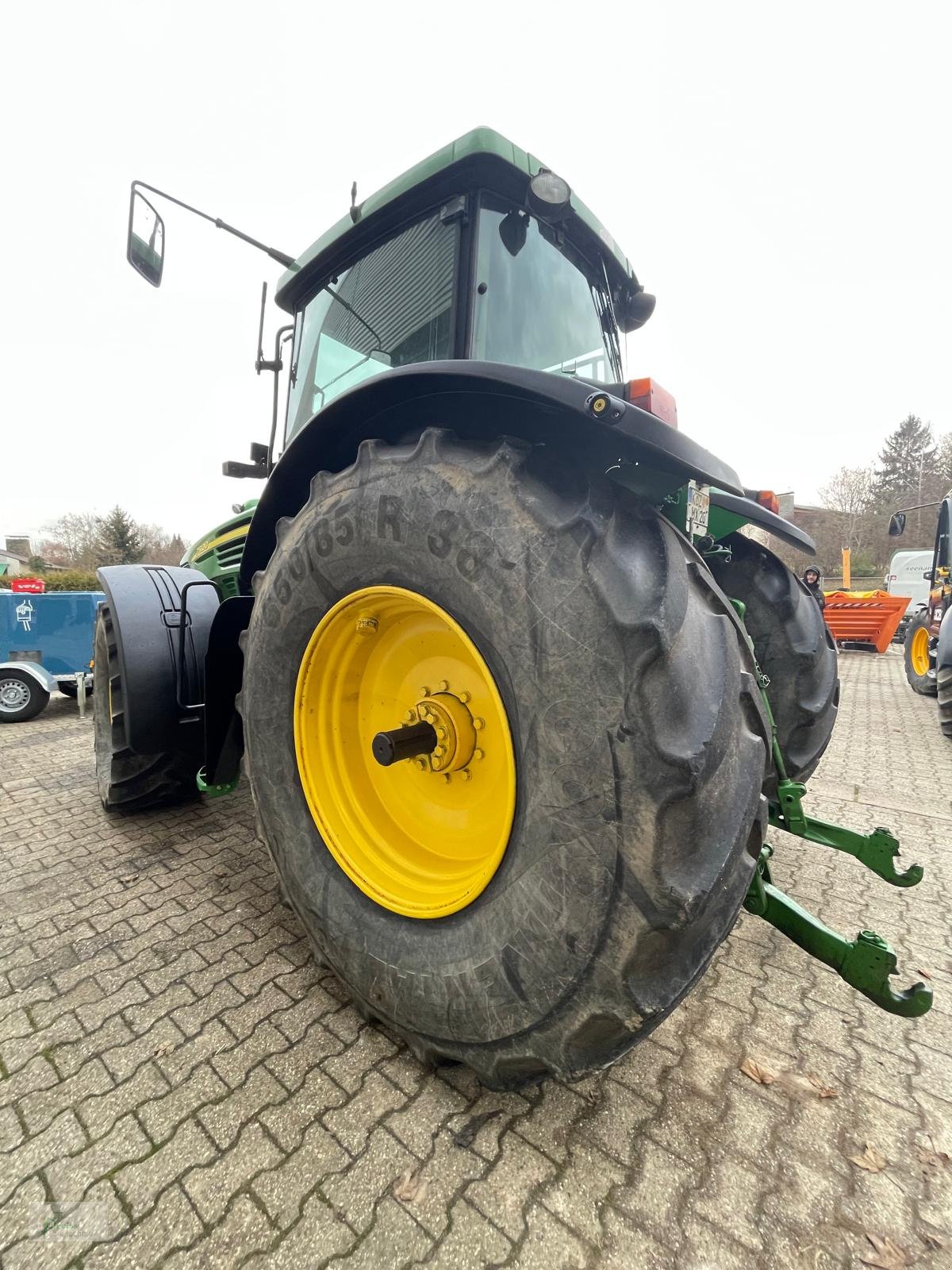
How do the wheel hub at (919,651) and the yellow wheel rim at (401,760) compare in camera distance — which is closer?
the yellow wheel rim at (401,760)

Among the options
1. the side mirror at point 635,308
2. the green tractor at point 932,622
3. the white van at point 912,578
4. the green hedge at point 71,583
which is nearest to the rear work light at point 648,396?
the side mirror at point 635,308

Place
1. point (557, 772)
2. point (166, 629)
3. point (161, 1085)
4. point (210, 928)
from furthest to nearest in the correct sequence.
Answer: point (166, 629) → point (210, 928) → point (161, 1085) → point (557, 772)

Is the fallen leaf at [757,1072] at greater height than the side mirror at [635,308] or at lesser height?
lesser

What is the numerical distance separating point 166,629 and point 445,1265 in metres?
2.33

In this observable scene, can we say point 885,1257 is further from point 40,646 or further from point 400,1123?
point 40,646

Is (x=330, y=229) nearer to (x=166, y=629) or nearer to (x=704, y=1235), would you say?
(x=166, y=629)

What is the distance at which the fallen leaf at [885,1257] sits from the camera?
1051 millimetres

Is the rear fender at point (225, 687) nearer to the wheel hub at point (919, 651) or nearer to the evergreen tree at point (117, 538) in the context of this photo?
the wheel hub at point (919, 651)

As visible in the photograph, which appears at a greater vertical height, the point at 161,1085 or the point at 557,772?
the point at 557,772

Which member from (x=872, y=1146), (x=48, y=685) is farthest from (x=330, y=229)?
(x=48, y=685)

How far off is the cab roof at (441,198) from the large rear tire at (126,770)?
1.83 m

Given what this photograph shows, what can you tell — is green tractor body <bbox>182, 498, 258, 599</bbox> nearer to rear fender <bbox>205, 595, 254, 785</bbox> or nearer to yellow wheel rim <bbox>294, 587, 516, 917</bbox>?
rear fender <bbox>205, 595, 254, 785</bbox>

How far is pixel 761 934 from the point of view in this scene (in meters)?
2.05

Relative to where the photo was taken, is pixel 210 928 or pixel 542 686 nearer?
pixel 542 686
